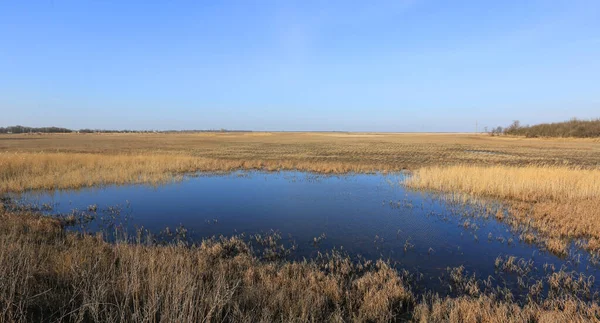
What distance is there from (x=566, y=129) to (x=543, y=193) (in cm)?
10674

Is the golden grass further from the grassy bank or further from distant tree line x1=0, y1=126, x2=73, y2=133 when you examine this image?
distant tree line x1=0, y1=126, x2=73, y2=133

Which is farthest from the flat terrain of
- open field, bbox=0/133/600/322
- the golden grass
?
open field, bbox=0/133/600/322

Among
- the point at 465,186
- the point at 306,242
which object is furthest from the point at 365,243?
the point at 465,186

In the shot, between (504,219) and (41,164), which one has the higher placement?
(41,164)

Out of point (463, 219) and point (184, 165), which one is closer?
point (463, 219)

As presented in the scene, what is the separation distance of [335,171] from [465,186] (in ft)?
34.2

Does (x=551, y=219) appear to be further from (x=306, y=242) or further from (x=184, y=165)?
(x=184, y=165)

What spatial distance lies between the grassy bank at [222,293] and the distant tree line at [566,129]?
365ft

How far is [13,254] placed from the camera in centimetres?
569

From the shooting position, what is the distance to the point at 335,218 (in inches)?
484

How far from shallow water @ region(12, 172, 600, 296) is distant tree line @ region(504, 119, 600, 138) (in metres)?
101

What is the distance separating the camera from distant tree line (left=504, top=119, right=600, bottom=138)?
87.6 m

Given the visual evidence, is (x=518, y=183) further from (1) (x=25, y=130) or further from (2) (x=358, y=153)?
(1) (x=25, y=130)

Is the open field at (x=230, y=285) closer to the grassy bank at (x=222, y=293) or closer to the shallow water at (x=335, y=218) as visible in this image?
the grassy bank at (x=222, y=293)
